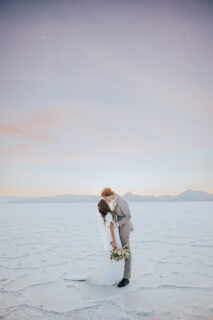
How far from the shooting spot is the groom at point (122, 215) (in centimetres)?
352

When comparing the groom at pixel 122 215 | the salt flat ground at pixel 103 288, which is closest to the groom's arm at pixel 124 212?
the groom at pixel 122 215

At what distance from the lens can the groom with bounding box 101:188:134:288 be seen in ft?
11.6

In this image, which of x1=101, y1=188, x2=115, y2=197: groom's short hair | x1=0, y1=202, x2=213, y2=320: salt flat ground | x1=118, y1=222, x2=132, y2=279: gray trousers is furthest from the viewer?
x1=118, y1=222, x2=132, y2=279: gray trousers

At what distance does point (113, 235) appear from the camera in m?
3.60

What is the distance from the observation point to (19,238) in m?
8.11

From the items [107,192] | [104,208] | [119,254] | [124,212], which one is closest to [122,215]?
[124,212]

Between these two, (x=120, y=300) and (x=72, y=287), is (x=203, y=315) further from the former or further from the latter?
(x=72, y=287)

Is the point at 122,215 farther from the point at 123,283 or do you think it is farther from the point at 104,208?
the point at 123,283

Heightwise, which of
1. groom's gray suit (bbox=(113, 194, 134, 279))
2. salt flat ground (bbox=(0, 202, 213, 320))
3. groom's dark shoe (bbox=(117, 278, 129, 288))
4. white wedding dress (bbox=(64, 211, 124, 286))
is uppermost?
groom's gray suit (bbox=(113, 194, 134, 279))

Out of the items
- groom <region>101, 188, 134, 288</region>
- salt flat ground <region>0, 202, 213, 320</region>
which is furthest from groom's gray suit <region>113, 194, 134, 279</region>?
salt flat ground <region>0, 202, 213, 320</region>

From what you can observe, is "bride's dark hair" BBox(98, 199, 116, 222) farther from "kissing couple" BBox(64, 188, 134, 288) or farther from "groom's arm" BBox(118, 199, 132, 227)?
"groom's arm" BBox(118, 199, 132, 227)

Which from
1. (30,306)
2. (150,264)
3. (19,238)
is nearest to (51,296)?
(30,306)

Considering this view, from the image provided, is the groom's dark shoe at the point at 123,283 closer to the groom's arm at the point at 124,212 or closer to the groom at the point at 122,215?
the groom at the point at 122,215

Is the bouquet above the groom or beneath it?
beneath
